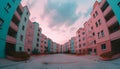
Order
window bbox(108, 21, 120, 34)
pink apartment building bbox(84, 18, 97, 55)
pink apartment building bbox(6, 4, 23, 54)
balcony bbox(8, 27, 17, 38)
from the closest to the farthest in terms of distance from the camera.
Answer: pink apartment building bbox(6, 4, 23, 54) → window bbox(108, 21, 120, 34) → balcony bbox(8, 27, 17, 38) → pink apartment building bbox(84, 18, 97, 55)

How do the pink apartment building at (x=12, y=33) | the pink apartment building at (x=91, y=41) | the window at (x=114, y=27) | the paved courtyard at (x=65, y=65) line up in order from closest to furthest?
the paved courtyard at (x=65, y=65) → the pink apartment building at (x=12, y=33) → the window at (x=114, y=27) → the pink apartment building at (x=91, y=41)

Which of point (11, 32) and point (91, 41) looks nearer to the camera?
point (11, 32)

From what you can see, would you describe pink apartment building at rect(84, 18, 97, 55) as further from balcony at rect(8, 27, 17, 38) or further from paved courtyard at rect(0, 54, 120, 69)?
balcony at rect(8, 27, 17, 38)

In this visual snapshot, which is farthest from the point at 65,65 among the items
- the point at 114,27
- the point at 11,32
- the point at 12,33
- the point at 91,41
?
the point at 91,41

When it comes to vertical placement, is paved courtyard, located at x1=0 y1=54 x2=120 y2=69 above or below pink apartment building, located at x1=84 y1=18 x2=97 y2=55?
below

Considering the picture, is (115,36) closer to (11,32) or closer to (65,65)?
(65,65)

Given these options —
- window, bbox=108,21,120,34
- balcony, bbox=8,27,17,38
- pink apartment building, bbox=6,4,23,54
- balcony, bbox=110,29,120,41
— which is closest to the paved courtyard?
balcony, bbox=110,29,120,41

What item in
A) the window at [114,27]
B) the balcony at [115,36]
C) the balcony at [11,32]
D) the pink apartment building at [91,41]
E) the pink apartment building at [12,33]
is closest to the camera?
the balcony at [115,36]

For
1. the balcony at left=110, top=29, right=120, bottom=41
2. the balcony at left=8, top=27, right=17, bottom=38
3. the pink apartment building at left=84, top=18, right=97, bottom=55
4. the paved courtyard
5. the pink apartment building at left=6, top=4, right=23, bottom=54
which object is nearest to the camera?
the paved courtyard

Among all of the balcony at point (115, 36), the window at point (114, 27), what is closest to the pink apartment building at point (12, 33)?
the balcony at point (115, 36)

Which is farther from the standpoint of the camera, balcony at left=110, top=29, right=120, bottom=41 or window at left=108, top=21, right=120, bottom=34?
window at left=108, top=21, right=120, bottom=34

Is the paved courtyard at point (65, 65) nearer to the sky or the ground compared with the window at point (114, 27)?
nearer to the ground

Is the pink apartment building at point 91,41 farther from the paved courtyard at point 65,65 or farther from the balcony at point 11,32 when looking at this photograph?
the balcony at point 11,32

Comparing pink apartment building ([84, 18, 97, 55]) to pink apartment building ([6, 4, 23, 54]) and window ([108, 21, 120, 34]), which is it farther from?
pink apartment building ([6, 4, 23, 54])
